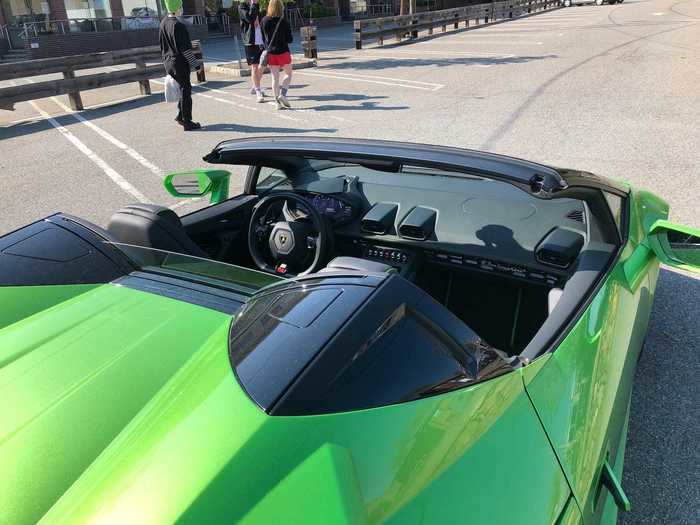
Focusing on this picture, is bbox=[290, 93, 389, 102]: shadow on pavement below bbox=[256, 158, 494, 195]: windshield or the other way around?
below

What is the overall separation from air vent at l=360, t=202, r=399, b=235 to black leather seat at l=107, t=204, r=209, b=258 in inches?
36.6

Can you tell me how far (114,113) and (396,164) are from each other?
35.4 ft

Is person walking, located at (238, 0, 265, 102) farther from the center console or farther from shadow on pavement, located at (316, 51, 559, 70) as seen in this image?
the center console

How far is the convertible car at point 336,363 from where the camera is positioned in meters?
1.12

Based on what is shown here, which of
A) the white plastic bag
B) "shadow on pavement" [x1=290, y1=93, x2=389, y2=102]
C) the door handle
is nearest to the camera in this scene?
the door handle

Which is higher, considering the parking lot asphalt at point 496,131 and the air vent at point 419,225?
the air vent at point 419,225

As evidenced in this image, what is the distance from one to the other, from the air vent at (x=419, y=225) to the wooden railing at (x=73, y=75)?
10577 mm

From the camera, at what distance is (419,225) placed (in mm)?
2828

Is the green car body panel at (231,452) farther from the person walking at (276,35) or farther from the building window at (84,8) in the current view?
the building window at (84,8)

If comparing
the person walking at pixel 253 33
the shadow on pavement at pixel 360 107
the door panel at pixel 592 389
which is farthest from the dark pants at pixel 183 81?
the door panel at pixel 592 389

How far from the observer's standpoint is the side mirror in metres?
2.27

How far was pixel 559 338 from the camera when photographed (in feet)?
5.68

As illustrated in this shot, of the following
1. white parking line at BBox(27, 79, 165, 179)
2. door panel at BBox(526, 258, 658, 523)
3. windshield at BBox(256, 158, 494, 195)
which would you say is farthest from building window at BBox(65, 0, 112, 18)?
door panel at BBox(526, 258, 658, 523)

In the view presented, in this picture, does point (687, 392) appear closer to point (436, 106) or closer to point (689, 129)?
point (689, 129)
